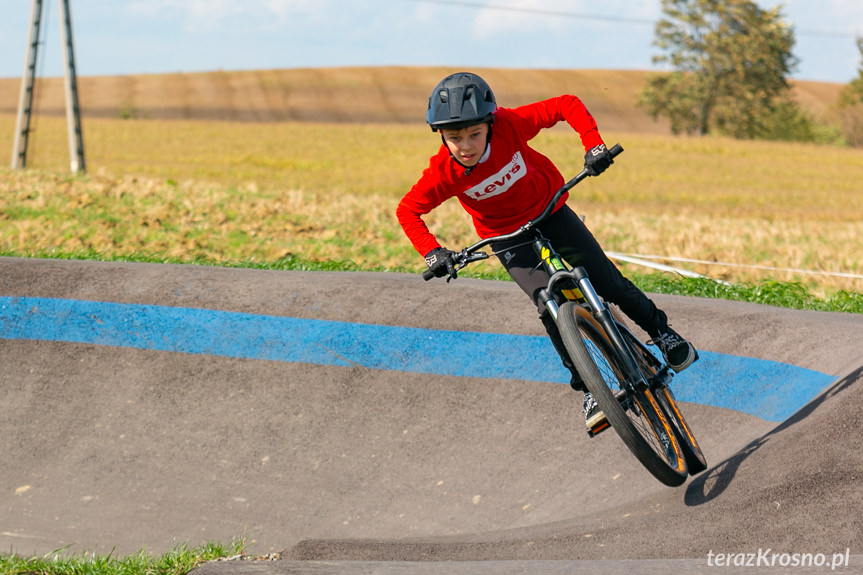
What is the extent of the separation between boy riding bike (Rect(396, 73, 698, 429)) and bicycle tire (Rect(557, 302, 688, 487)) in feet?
0.76

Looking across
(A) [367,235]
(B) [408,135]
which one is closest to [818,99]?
(B) [408,135]

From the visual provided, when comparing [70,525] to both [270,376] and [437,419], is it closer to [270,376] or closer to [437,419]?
[270,376]

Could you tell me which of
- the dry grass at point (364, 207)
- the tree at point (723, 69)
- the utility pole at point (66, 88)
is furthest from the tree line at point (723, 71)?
the utility pole at point (66, 88)

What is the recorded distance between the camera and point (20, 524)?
588 centimetres

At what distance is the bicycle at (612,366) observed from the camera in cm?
438

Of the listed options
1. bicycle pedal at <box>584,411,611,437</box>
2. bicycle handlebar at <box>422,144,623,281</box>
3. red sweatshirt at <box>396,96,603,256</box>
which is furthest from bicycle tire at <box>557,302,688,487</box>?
red sweatshirt at <box>396,96,603,256</box>

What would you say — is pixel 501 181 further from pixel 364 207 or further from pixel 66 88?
pixel 66 88

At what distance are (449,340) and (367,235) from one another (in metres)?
8.45

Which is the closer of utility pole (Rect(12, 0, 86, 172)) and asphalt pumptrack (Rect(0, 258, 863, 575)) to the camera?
asphalt pumptrack (Rect(0, 258, 863, 575))

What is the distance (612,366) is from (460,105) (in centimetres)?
167

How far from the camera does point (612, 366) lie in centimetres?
484

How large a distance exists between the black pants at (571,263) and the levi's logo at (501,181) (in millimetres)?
306

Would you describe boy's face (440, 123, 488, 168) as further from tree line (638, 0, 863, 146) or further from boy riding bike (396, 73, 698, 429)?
tree line (638, 0, 863, 146)

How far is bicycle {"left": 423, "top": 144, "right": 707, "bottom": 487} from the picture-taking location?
4.38m
